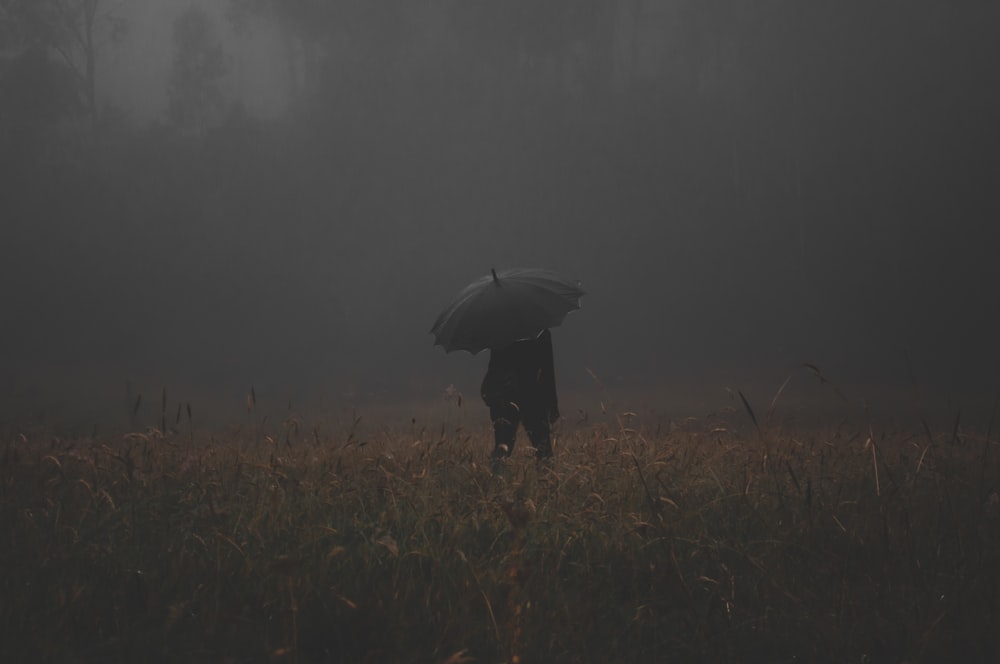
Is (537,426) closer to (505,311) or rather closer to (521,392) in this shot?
(521,392)

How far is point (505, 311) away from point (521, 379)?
669mm

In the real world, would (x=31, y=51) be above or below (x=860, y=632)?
above

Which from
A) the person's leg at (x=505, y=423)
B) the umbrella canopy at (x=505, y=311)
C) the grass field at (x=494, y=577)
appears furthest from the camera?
the person's leg at (x=505, y=423)

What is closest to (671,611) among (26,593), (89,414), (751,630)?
(751,630)

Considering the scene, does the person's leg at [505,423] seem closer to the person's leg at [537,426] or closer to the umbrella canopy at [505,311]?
the person's leg at [537,426]

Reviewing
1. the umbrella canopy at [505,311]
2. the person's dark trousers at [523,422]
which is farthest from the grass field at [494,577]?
the person's dark trousers at [523,422]

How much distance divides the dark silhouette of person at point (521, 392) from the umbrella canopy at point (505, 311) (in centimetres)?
42

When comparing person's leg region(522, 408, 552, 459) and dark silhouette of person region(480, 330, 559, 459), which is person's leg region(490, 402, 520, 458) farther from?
person's leg region(522, 408, 552, 459)

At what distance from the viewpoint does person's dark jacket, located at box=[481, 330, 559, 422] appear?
5.22 meters

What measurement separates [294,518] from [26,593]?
1070mm

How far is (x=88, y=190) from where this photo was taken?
2617 centimetres

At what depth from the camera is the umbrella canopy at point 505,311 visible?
15.6ft

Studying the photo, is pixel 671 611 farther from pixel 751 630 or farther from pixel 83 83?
pixel 83 83

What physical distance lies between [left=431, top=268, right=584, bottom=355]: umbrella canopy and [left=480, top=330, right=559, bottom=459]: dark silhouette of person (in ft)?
1.38
